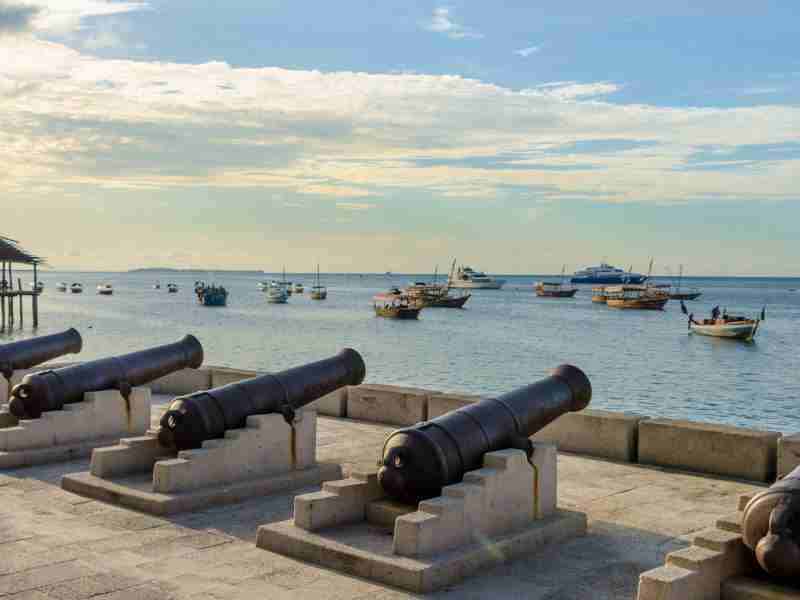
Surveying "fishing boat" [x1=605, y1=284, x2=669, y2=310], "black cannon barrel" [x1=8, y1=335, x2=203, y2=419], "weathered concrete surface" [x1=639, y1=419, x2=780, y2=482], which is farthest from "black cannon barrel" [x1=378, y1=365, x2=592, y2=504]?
"fishing boat" [x1=605, y1=284, x2=669, y2=310]

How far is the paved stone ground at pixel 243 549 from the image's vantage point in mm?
6340

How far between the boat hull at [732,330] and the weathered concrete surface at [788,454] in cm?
7664

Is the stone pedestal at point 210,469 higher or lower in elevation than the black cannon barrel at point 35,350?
lower

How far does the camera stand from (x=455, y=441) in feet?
24.1

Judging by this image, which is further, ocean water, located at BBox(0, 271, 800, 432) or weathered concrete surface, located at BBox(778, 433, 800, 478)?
ocean water, located at BBox(0, 271, 800, 432)

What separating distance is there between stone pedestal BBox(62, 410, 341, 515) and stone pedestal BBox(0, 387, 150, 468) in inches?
55.1

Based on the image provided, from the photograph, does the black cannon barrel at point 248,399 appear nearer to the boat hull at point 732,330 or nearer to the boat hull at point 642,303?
the boat hull at point 732,330

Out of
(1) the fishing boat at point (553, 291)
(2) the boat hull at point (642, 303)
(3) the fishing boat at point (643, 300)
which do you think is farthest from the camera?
(1) the fishing boat at point (553, 291)

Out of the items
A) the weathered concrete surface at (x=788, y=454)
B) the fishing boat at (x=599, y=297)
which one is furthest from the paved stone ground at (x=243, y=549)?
the fishing boat at (x=599, y=297)

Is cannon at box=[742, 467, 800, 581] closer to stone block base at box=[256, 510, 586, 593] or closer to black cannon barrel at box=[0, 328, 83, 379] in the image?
stone block base at box=[256, 510, 586, 593]

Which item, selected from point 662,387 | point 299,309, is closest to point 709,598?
point 662,387

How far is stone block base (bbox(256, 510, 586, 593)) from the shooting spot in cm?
647

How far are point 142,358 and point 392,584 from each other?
235 inches

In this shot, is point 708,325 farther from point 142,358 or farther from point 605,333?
point 142,358
